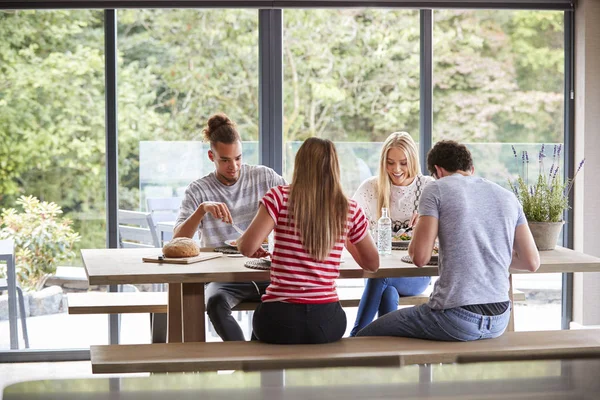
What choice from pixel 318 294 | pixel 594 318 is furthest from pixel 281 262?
pixel 594 318

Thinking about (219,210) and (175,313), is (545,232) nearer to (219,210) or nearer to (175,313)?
(219,210)

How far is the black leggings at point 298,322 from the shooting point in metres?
2.67

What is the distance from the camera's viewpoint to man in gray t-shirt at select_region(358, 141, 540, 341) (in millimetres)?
2682

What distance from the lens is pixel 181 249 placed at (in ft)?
9.94

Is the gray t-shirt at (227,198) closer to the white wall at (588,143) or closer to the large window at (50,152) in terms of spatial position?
the large window at (50,152)

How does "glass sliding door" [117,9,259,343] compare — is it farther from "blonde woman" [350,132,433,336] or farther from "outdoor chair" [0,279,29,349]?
"blonde woman" [350,132,433,336]

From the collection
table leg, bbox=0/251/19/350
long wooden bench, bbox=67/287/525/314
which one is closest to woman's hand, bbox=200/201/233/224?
long wooden bench, bbox=67/287/525/314

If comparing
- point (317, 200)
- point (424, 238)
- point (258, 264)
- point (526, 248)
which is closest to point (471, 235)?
point (424, 238)

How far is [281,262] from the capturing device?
2.64m

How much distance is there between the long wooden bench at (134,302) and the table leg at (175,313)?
265 millimetres

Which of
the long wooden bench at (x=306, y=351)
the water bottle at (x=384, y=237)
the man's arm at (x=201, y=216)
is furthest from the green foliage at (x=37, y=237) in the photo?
the water bottle at (x=384, y=237)

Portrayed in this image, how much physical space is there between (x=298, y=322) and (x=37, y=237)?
8.01 ft

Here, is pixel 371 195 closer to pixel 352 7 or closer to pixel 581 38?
pixel 352 7

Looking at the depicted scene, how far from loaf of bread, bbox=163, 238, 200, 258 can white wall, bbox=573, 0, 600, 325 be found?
263 centimetres
